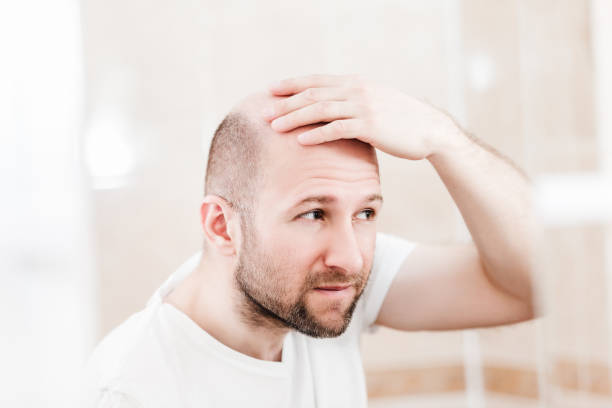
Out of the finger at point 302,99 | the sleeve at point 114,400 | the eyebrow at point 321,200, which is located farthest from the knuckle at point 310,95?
the sleeve at point 114,400

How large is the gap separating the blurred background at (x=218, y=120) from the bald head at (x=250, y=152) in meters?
0.03

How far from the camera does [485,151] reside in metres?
0.69

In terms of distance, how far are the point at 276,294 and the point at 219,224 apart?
0.10 metres

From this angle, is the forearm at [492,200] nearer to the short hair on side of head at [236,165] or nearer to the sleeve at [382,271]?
the sleeve at [382,271]

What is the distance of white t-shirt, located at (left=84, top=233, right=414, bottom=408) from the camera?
500 mm

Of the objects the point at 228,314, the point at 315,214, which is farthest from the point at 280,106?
the point at 228,314

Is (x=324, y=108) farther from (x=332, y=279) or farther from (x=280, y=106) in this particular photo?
(x=332, y=279)

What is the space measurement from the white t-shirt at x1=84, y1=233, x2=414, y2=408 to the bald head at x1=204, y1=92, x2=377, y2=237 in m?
0.08

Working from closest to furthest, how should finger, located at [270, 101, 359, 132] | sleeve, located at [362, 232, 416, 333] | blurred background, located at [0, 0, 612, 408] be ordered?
blurred background, located at [0, 0, 612, 408]
finger, located at [270, 101, 359, 132]
sleeve, located at [362, 232, 416, 333]

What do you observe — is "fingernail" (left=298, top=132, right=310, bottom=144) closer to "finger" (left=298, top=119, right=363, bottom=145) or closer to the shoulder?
"finger" (left=298, top=119, right=363, bottom=145)

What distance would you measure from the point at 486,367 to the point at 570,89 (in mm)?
474

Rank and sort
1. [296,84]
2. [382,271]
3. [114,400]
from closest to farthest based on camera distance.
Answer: [114,400], [296,84], [382,271]

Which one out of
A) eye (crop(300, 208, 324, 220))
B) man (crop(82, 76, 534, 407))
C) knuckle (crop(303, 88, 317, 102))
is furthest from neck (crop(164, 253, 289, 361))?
knuckle (crop(303, 88, 317, 102))

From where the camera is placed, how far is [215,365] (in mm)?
583
